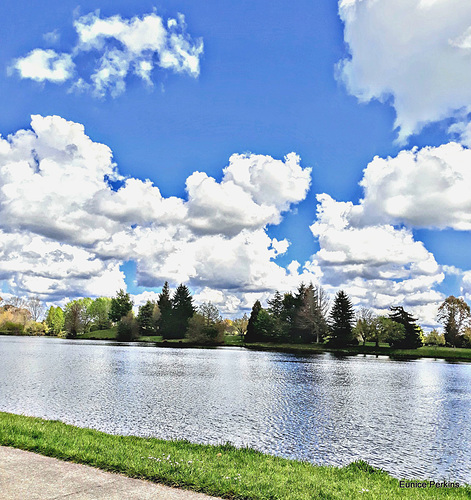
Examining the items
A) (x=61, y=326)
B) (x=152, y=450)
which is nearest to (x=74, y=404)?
(x=152, y=450)

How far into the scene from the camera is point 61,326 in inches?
6703

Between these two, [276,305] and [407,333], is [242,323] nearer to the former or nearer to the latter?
[276,305]

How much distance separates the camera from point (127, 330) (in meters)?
136

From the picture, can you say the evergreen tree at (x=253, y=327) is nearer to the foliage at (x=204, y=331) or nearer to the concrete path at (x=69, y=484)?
the foliage at (x=204, y=331)

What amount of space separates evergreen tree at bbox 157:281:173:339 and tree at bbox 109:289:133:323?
2384 centimetres

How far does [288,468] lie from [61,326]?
177m

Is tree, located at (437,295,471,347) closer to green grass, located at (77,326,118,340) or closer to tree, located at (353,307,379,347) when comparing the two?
tree, located at (353,307,379,347)

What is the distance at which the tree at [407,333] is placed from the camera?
322ft

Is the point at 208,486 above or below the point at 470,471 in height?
above

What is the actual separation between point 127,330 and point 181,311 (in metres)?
20.5

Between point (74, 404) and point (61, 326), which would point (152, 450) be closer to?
point (74, 404)

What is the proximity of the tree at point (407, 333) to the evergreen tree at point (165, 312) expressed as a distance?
64544mm

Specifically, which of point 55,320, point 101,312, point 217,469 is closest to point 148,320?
point 101,312

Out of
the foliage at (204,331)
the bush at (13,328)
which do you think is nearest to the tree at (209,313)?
the foliage at (204,331)
